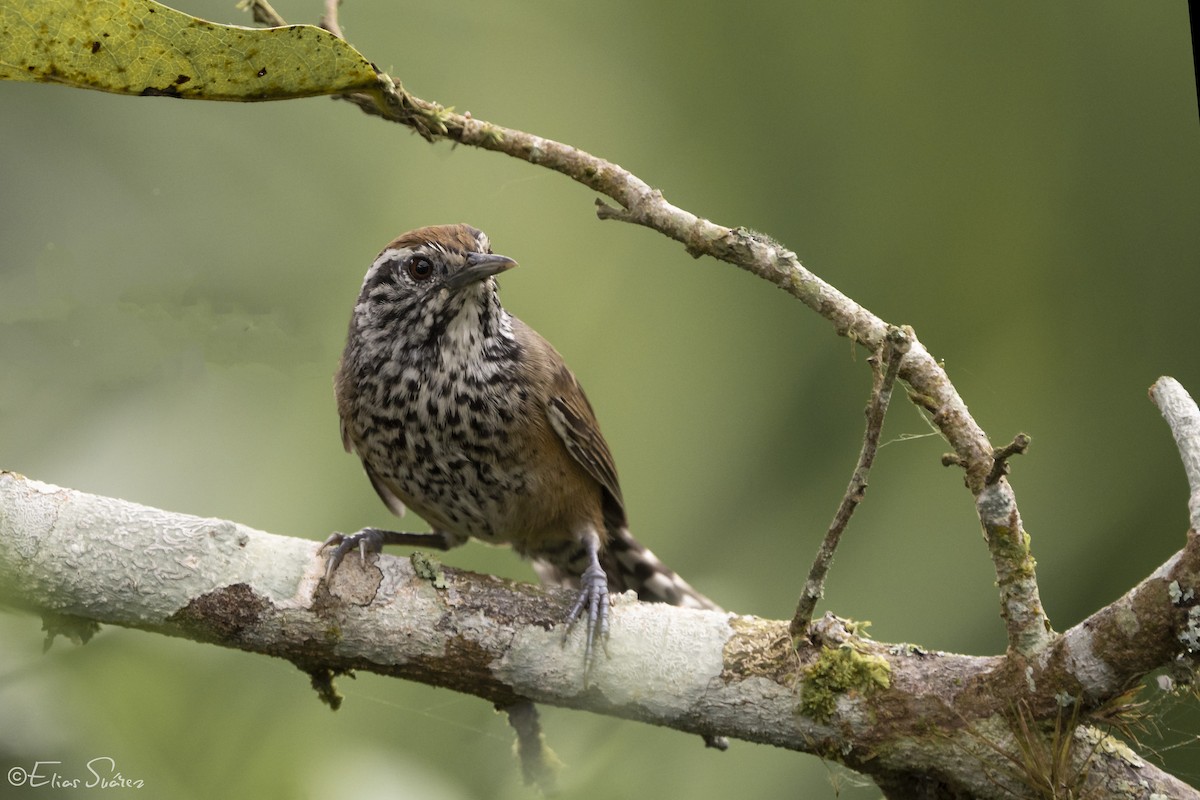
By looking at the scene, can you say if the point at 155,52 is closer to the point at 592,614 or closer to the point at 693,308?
the point at 592,614

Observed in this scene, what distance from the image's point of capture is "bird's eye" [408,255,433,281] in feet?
12.4

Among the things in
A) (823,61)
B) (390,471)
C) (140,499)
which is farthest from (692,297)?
(140,499)

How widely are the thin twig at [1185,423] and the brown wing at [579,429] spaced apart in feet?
6.16

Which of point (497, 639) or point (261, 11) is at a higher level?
point (261, 11)

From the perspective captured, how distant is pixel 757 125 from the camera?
4.29 m

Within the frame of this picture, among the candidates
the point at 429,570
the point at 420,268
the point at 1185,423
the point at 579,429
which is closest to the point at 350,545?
the point at 429,570

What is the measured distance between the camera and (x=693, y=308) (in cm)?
454

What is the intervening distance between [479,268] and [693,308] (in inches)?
46.5

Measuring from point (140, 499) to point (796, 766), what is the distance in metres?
2.43

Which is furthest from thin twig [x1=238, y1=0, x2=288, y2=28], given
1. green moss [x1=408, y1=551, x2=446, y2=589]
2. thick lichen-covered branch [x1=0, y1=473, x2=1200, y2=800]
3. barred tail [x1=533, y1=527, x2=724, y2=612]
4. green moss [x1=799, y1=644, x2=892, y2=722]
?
barred tail [x1=533, y1=527, x2=724, y2=612]

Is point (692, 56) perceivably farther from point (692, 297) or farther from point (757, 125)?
point (692, 297)

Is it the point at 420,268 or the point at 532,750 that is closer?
the point at 532,750

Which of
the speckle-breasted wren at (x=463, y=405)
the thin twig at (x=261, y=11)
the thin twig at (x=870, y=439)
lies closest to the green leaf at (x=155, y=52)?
the thin twig at (x=261, y=11)

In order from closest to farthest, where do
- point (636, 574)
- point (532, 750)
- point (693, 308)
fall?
point (532, 750) < point (636, 574) < point (693, 308)
